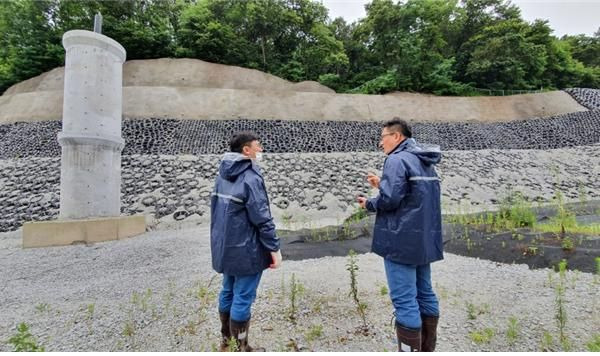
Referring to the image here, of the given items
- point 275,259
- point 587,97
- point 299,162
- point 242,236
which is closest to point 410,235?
point 275,259

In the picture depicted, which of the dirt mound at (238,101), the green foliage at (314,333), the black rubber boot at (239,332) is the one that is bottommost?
the green foliage at (314,333)

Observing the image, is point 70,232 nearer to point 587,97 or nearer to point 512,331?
point 512,331

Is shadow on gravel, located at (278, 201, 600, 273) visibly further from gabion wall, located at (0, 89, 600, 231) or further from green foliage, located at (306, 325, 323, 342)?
gabion wall, located at (0, 89, 600, 231)

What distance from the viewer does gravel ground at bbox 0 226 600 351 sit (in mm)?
2133

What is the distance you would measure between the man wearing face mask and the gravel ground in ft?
1.61

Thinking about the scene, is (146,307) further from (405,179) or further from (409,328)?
(405,179)

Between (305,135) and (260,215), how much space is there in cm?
1156

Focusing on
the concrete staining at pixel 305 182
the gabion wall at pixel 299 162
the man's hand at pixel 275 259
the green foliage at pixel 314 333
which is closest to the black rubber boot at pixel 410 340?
the green foliage at pixel 314 333

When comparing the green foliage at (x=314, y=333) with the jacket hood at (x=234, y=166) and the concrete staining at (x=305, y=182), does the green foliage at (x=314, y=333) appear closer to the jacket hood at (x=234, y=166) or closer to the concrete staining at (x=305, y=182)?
the jacket hood at (x=234, y=166)

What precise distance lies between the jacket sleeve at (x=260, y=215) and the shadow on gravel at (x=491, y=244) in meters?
2.61

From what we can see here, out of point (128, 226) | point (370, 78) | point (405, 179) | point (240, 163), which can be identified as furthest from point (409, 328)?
point (370, 78)

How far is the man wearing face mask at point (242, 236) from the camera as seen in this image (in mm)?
1833

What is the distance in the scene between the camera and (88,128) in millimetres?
5395

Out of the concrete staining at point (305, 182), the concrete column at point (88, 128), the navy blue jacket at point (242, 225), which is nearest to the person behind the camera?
the navy blue jacket at point (242, 225)
